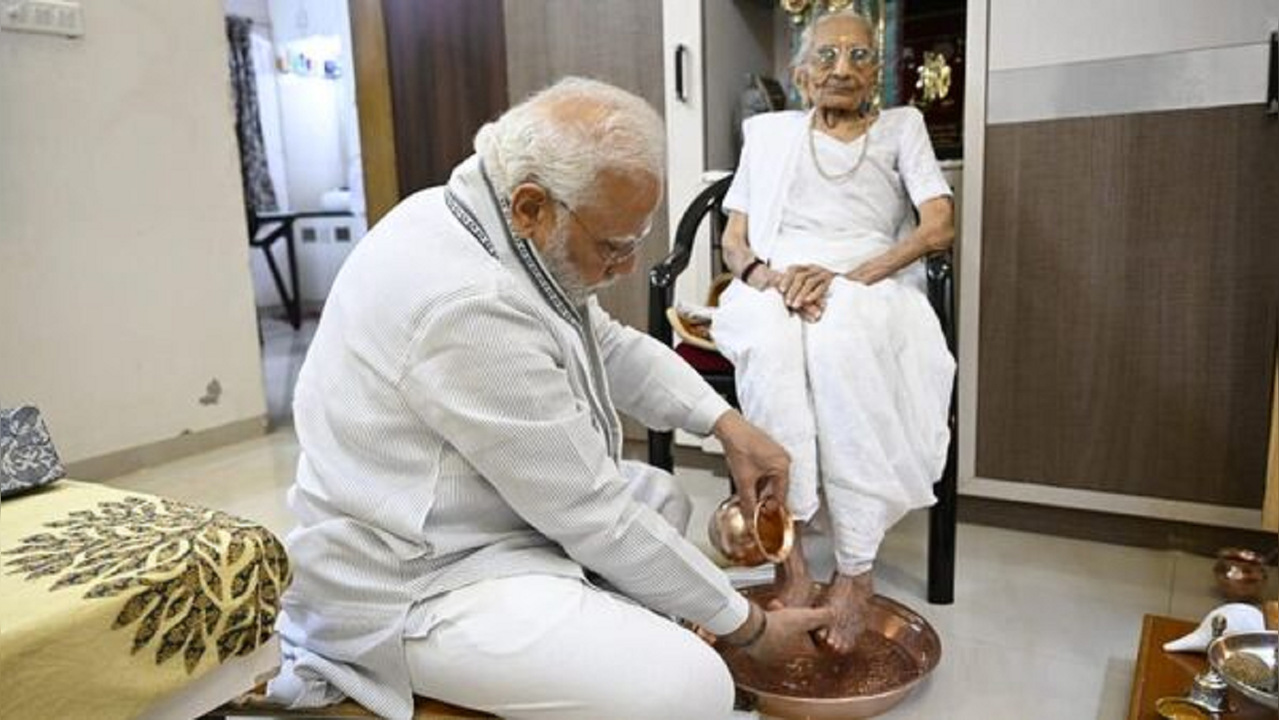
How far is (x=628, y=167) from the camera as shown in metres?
0.94

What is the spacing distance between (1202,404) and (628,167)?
4.63 ft

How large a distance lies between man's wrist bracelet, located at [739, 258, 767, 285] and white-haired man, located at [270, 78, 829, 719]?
808 millimetres

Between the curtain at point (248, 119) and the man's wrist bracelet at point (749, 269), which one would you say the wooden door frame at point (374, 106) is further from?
the curtain at point (248, 119)

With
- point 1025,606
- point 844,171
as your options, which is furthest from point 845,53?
point 1025,606

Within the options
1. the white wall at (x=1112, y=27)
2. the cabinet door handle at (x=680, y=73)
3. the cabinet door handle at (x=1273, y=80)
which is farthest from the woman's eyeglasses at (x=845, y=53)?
the cabinet door handle at (x=1273, y=80)

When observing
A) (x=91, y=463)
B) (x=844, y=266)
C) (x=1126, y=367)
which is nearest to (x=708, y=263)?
(x=844, y=266)

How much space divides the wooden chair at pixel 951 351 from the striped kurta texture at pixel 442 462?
749 mm

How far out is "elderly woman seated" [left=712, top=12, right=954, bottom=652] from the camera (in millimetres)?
1518

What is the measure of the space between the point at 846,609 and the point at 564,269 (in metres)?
0.81

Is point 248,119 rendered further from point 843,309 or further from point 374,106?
point 843,309

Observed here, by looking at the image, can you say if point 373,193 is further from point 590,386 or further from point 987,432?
point 590,386

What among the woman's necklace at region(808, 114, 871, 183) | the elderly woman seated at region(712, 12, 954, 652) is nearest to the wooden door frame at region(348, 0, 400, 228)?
the elderly woman seated at region(712, 12, 954, 652)

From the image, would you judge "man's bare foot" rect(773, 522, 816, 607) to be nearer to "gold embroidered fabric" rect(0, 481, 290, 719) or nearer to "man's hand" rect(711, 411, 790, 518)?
"man's hand" rect(711, 411, 790, 518)

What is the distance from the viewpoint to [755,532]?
1353 millimetres
